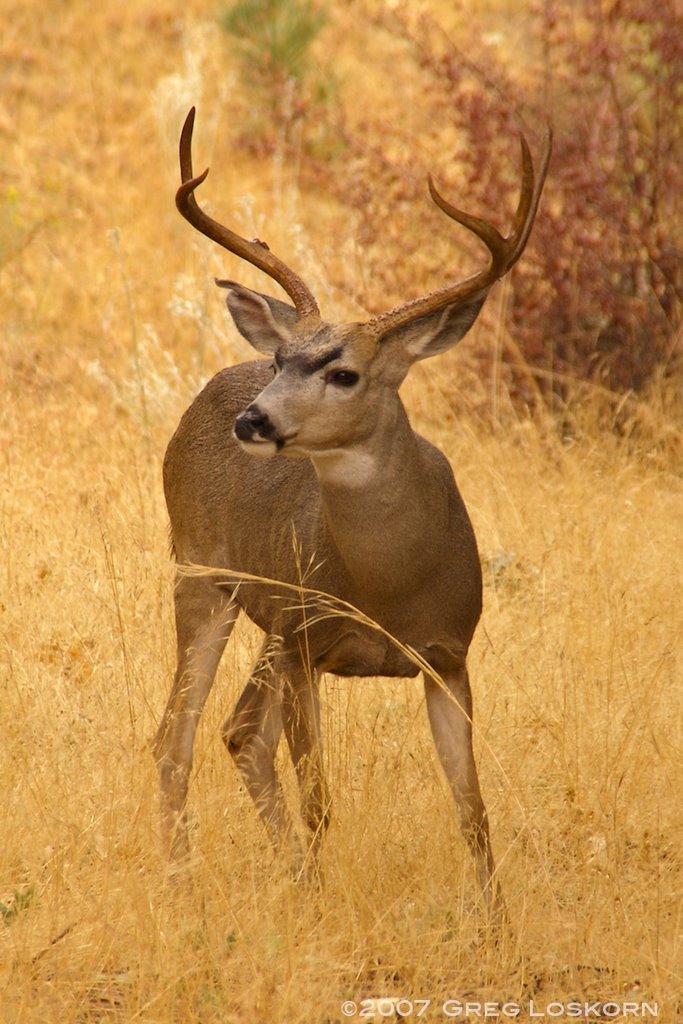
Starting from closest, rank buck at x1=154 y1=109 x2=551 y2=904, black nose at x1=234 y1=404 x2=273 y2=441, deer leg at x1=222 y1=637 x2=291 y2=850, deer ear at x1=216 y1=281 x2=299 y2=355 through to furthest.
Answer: black nose at x1=234 y1=404 x2=273 y2=441 → buck at x1=154 y1=109 x2=551 y2=904 → deer ear at x1=216 y1=281 x2=299 y2=355 → deer leg at x1=222 y1=637 x2=291 y2=850

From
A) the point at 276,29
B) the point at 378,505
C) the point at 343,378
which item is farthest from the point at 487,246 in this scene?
the point at 276,29

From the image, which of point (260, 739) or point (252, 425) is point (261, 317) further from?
point (260, 739)

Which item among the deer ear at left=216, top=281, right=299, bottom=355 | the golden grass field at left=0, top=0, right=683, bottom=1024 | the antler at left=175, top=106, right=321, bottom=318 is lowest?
the golden grass field at left=0, top=0, right=683, bottom=1024

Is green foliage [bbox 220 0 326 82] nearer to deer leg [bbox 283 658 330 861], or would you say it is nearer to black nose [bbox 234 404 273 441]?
deer leg [bbox 283 658 330 861]

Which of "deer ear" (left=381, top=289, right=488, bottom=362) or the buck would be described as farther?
"deer ear" (left=381, top=289, right=488, bottom=362)

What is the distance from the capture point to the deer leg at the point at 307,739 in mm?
4637

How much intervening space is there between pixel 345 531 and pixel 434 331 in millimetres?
598

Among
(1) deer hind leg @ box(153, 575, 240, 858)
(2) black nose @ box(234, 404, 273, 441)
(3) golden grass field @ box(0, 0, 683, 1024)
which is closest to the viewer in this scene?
(3) golden grass field @ box(0, 0, 683, 1024)

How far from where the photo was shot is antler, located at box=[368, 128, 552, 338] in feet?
13.9

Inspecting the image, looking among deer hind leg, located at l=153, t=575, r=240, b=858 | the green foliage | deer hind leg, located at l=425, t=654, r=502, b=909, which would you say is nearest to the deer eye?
deer hind leg, located at l=425, t=654, r=502, b=909

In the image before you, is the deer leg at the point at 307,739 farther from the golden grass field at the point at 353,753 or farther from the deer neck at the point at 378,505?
the deer neck at the point at 378,505

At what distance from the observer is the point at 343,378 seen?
4402 mm

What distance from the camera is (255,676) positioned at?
5.23 metres

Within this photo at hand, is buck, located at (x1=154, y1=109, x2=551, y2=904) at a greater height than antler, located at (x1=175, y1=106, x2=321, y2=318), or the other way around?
antler, located at (x1=175, y1=106, x2=321, y2=318)
